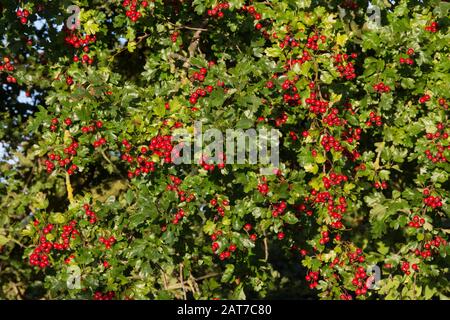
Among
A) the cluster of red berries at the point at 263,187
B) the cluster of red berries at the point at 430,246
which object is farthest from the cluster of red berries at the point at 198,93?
the cluster of red berries at the point at 430,246

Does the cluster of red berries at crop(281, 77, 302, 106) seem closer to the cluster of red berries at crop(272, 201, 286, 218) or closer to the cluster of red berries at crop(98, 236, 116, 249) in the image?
the cluster of red berries at crop(272, 201, 286, 218)

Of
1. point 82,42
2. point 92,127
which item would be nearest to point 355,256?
point 92,127

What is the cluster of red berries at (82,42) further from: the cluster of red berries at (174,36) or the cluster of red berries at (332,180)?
the cluster of red berries at (332,180)

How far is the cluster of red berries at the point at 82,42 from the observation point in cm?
588

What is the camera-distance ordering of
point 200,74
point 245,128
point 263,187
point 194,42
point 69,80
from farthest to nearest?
1. point 194,42
2. point 69,80
3. point 200,74
4. point 263,187
5. point 245,128

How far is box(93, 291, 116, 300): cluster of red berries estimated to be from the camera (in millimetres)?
5652

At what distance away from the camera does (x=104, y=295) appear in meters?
5.70

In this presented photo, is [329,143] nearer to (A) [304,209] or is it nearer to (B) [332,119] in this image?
(B) [332,119]

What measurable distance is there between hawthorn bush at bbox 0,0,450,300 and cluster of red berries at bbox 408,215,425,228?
0.05ft

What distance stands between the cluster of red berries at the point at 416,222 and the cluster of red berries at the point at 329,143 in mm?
792

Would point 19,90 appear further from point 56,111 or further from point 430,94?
point 430,94

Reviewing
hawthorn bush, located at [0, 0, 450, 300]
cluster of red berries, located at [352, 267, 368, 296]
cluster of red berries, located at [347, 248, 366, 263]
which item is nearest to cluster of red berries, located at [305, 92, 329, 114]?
hawthorn bush, located at [0, 0, 450, 300]

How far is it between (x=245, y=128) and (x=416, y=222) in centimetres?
157

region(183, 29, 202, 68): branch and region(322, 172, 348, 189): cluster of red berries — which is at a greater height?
region(183, 29, 202, 68): branch
